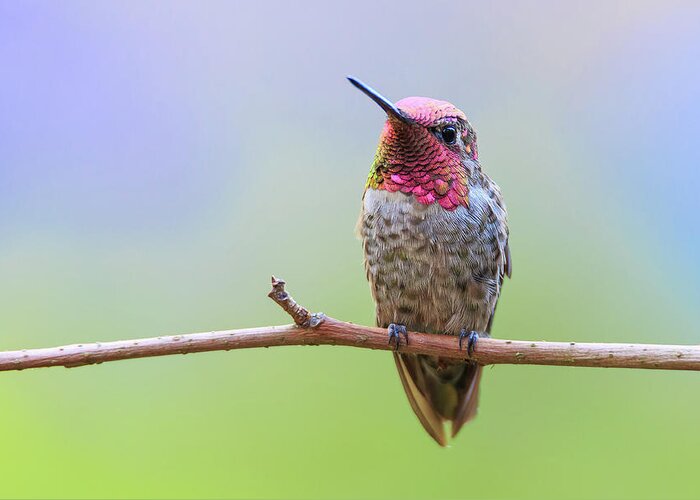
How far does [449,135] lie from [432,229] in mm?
291

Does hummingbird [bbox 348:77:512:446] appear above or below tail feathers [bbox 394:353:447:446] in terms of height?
above

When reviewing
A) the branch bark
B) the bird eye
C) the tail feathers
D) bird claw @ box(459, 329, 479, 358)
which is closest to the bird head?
the bird eye

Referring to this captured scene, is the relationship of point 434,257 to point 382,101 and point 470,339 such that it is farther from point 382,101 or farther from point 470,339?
point 382,101

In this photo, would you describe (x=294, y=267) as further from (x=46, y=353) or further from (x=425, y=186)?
(x=46, y=353)

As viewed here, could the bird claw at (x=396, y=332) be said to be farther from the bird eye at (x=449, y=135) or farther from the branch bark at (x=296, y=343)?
the bird eye at (x=449, y=135)

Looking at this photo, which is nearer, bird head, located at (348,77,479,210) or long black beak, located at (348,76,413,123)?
long black beak, located at (348,76,413,123)

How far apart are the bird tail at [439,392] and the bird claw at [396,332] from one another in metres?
0.40

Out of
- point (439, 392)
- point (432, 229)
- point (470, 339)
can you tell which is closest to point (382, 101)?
point (432, 229)

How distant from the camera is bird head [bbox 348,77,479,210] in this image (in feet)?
7.40

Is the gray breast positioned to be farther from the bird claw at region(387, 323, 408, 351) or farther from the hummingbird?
the bird claw at region(387, 323, 408, 351)

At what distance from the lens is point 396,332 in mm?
2410

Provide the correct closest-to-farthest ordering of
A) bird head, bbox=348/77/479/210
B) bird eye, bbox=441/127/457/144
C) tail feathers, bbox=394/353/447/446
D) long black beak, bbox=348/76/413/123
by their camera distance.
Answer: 1. long black beak, bbox=348/76/413/123
2. bird head, bbox=348/77/479/210
3. bird eye, bbox=441/127/457/144
4. tail feathers, bbox=394/353/447/446

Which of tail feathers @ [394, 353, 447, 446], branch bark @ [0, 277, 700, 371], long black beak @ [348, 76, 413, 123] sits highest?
long black beak @ [348, 76, 413, 123]

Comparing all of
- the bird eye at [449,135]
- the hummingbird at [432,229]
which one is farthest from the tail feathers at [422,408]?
the bird eye at [449,135]
